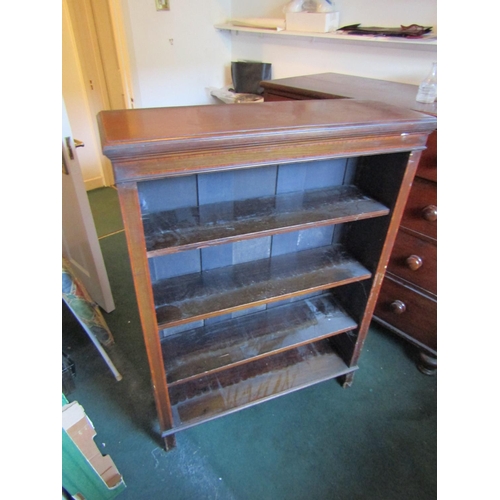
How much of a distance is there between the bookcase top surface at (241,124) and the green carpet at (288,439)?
1156 millimetres

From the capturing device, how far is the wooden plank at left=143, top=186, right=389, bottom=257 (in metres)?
0.87

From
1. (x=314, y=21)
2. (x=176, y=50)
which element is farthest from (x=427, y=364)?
(x=176, y=50)

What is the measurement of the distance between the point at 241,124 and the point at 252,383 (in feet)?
3.49

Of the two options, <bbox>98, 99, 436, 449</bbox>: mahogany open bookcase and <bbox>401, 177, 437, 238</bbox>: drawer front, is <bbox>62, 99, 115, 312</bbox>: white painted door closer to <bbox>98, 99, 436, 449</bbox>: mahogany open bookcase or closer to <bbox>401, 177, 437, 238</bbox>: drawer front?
<bbox>98, 99, 436, 449</bbox>: mahogany open bookcase

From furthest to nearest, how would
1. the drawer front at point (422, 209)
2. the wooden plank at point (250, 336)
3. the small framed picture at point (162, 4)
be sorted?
the small framed picture at point (162, 4)
the drawer front at point (422, 209)
the wooden plank at point (250, 336)

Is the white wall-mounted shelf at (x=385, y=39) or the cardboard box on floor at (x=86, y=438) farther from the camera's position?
the white wall-mounted shelf at (x=385, y=39)

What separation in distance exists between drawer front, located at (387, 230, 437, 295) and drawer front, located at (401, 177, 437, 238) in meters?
0.05

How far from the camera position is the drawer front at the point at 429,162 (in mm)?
1227

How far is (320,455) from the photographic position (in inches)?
51.6

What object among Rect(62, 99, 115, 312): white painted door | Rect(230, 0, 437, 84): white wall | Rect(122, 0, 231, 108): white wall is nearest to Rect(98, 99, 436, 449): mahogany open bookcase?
Rect(62, 99, 115, 312): white painted door

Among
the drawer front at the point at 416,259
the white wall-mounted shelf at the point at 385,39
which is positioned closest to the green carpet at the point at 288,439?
the drawer front at the point at 416,259

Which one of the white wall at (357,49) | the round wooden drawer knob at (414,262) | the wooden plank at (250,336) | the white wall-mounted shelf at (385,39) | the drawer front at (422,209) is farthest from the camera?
the white wall at (357,49)

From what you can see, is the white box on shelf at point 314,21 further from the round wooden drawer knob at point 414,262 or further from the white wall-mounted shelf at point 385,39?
the round wooden drawer knob at point 414,262
